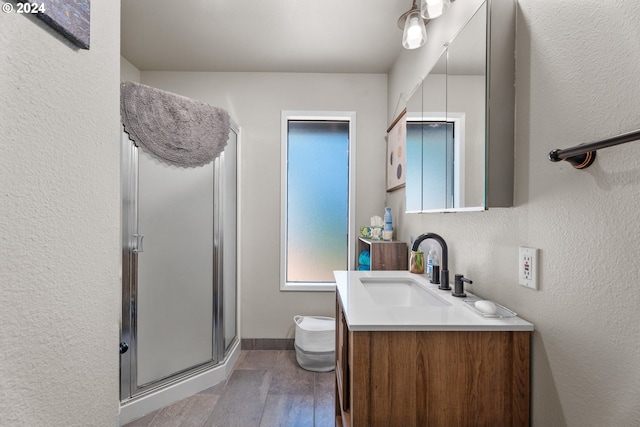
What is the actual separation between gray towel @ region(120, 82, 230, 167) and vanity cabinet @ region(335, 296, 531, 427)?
5.64 ft

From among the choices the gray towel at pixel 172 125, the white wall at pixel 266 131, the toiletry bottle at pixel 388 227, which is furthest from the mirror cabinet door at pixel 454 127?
the gray towel at pixel 172 125

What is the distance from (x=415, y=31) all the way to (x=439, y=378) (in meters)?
1.48

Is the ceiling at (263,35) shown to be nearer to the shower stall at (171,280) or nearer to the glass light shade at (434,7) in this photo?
the glass light shade at (434,7)

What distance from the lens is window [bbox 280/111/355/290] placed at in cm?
288

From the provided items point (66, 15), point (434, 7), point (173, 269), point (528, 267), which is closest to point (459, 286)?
point (528, 267)

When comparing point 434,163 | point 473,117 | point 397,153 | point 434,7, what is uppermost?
point 434,7

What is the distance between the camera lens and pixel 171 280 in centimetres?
200

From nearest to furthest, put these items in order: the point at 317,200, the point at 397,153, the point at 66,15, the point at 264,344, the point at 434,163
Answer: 1. the point at 66,15
2. the point at 434,163
3. the point at 397,153
4. the point at 264,344
5. the point at 317,200

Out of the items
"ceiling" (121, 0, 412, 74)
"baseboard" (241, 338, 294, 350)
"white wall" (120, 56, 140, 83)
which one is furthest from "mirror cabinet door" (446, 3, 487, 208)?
"white wall" (120, 56, 140, 83)

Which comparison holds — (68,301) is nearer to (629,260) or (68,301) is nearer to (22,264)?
(22,264)

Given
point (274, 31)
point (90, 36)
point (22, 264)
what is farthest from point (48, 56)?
point (274, 31)

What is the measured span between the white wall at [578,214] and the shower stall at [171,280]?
1.87 m

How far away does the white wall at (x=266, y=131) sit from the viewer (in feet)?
9.09

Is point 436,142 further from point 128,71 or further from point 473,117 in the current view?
point 128,71
